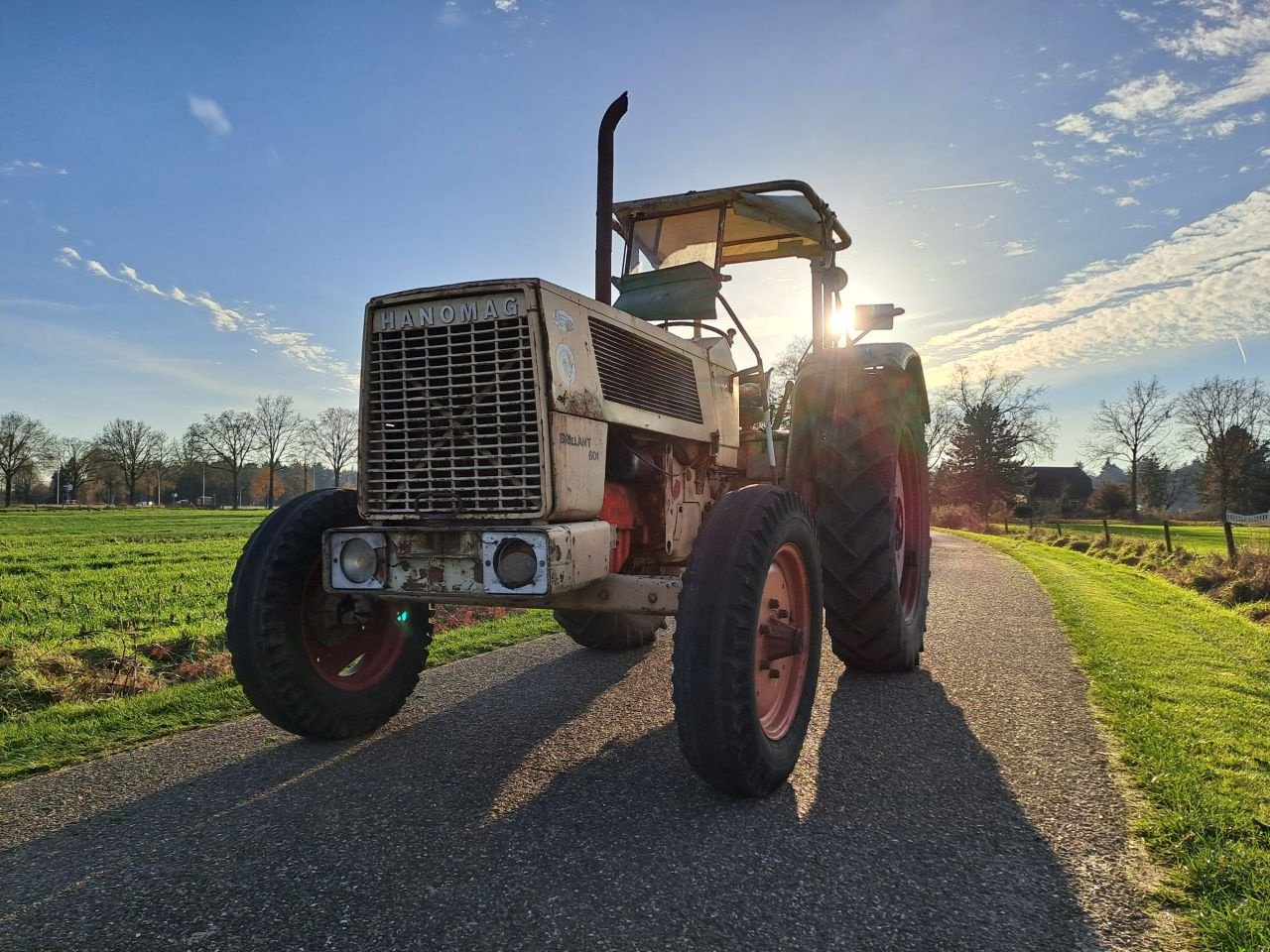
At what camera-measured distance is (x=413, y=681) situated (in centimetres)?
402

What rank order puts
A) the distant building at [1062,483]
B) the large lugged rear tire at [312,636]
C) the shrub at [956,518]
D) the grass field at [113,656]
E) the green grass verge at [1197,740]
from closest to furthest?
the green grass verge at [1197,740] → the large lugged rear tire at [312,636] → the grass field at [113,656] → the shrub at [956,518] → the distant building at [1062,483]

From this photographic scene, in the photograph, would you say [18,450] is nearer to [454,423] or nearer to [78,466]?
[78,466]

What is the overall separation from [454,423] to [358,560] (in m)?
0.69

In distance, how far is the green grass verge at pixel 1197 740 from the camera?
2.28 meters

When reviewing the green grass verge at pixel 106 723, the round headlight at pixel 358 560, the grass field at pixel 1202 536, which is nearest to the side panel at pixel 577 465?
the round headlight at pixel 358 560

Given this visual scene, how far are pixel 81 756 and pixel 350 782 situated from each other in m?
1.42

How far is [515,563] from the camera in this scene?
2.87 meters

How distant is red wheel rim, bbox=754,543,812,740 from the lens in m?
3.23

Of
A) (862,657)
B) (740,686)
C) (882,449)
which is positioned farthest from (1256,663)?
(740,686)

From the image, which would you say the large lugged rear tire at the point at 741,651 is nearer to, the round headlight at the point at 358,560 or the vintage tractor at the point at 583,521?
the vintage tractor at the point at 583,521

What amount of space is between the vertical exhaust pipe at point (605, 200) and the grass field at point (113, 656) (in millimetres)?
2962

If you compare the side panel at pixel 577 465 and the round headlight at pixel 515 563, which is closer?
the round headlight at pixel 515 563

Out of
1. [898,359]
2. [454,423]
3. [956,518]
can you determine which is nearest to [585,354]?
[454,423]

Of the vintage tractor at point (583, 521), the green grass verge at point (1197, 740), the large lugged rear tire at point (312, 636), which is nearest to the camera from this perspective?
the green grass verge at point (1197, 740)
